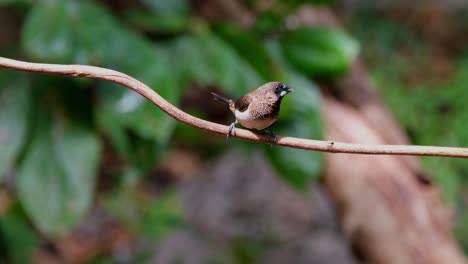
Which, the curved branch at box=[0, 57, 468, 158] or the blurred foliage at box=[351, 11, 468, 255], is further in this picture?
the blurred foliage at box=[351, 11, 468, 255]

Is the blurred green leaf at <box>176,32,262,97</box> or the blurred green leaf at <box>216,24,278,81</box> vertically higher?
the blurred green leaf at <box>216,24,278,81</box>

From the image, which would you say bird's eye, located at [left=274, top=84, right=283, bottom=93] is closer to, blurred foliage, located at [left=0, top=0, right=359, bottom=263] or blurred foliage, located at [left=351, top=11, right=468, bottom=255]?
blurred foliage, located at [left=0, top=0, right=359, bottom=263]

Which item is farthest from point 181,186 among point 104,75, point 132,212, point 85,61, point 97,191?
point 104,75

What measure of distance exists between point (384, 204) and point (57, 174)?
90cm

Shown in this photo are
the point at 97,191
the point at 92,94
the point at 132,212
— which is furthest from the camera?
the point at 97,191

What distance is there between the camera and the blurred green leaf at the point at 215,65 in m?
1.47

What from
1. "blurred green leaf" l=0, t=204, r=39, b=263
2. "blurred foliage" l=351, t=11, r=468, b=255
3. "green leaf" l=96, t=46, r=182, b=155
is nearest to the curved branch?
"green leaf" l=96, t=46, r=182, b=155

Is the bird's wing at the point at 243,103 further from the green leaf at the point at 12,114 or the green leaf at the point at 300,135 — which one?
the green leaf at the point at 12,114

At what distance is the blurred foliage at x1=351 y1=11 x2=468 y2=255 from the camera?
2.00 metres

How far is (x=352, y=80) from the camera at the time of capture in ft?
6.21

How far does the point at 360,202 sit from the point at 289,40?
50 cm

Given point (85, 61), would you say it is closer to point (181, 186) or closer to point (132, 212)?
point (132, 212)

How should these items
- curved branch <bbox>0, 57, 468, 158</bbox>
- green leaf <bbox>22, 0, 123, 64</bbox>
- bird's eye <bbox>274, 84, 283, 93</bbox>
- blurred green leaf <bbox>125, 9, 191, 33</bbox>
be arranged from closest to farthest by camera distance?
curved branch <bbox>0, 57, 468, 158</bbox>
bird's eye <bbox>274, 84, 283, 93</bbox>
green leaf <bbox>22, 0, 123, 64</bbox>
blurred green leaf <bbox>125, 9, 191, 33</bbox>

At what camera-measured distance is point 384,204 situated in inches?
66.1
